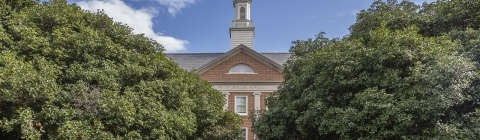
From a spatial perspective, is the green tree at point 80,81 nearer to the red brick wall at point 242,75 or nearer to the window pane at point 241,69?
the red brick wall at point 242,75

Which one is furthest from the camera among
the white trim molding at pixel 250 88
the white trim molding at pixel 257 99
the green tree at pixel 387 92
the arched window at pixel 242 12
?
the arched window at pixel 242 12

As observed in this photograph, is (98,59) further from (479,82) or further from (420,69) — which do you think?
(479,82)

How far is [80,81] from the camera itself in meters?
8.39

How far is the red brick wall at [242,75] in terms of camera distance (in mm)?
20094

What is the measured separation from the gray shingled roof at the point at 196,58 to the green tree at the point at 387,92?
12419 millimetres

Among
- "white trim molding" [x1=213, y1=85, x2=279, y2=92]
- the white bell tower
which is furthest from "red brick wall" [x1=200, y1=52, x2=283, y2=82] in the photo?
the white bell tower

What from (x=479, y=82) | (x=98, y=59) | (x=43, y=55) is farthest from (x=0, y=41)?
(x=479, y=82)

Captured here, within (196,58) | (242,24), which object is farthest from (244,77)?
(196,58)

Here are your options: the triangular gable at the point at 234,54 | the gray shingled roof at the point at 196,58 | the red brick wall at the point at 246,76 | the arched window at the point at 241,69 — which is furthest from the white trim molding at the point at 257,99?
the gray shingled roof at the point at 196,58

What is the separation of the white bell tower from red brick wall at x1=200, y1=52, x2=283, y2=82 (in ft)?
10.5

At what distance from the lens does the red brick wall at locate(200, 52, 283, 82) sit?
2009 cm

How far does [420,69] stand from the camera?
809cm

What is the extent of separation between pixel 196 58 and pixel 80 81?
15.7 meters

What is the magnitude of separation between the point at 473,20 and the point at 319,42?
5.03 meters
